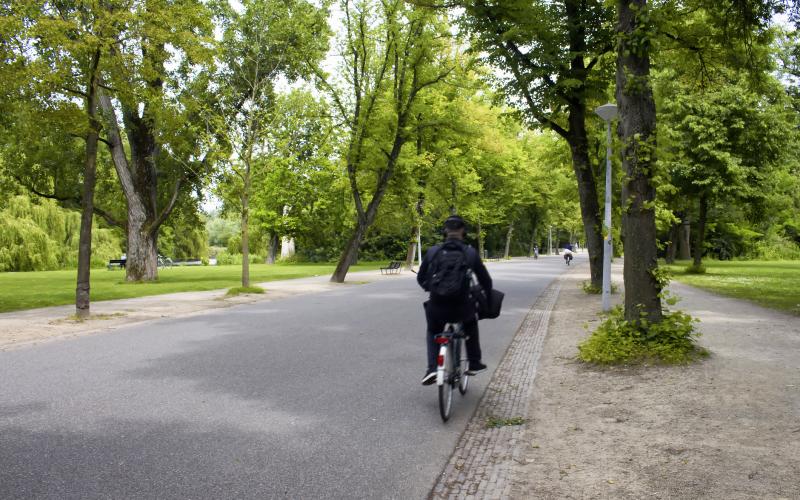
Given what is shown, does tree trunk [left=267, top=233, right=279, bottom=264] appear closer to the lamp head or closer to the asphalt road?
the lamp head

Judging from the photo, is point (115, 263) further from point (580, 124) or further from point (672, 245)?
point (672, 245)

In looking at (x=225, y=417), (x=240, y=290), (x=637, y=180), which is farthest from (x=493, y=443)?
(x=240, y=290)

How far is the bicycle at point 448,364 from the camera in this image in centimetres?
503

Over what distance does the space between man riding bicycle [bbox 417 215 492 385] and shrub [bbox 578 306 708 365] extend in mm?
2756

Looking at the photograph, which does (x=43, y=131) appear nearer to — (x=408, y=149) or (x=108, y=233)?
(x=408, y=149)

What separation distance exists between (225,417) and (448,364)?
6.43ft

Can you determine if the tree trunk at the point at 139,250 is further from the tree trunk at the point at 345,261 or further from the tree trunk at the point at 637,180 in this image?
the tree trunk at the point at 637,180

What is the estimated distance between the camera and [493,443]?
183 inches

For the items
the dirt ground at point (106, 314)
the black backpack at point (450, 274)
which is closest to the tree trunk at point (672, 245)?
the dirt ground at point (106, 314)

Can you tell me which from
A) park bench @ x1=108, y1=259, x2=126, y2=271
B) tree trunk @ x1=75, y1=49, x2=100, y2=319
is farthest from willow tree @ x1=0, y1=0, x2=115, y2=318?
park bench @ x1=108, y1=259, x2=126, y2=271

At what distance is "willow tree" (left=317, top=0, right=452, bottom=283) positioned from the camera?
23656 millimetres

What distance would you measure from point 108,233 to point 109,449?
43.2m

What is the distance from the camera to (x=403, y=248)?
5359 cm

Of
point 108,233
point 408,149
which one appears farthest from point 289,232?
point 408,149
